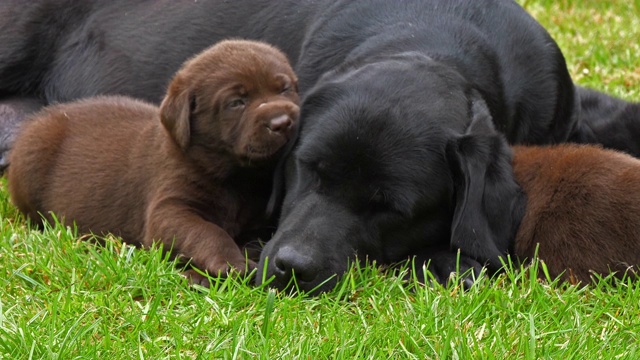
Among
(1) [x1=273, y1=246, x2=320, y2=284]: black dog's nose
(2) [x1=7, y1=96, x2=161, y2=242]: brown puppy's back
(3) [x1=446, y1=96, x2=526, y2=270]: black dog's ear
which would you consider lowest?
(2) [x1=7, y1=96, x2=161, y2=242]: brown puppy's back

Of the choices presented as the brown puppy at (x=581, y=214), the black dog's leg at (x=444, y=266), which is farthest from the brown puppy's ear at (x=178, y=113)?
the brown puppy at (x=581, y=214)

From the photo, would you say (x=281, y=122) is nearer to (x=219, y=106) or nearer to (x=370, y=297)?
(x=219, y=106)

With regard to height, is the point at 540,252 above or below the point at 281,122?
below

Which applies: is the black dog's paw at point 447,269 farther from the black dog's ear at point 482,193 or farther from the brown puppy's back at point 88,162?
the brown puppy's back at point 88,162

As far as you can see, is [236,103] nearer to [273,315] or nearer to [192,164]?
[192,164]

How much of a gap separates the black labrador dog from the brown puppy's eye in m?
0.27

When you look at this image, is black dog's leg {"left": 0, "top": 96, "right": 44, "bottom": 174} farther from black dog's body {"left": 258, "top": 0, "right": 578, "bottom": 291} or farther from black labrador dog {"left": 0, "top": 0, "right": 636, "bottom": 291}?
black dog's body {"left": 258, "top": 0, "right": 578, "bottom": 291}

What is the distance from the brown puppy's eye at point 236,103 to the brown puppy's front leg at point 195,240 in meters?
0.45

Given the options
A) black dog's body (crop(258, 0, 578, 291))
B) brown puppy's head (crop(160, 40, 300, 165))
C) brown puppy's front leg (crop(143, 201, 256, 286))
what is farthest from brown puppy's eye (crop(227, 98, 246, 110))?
brown puppy's front leg (crop(143, 201, 256, 286))

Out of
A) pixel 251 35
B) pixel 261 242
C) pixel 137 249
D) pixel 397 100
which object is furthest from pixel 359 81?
pixel 251 35

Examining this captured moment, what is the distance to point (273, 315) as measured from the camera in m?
3.50

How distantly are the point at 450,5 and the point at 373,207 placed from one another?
4.69 feet

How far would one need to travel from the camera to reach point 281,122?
417 cm

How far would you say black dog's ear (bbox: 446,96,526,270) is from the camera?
394 cm
